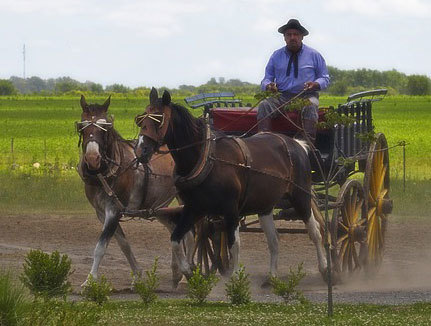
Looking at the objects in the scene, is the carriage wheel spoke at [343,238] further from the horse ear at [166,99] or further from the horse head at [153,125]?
the horse ear at [166,99]

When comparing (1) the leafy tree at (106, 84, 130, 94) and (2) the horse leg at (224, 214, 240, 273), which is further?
(1) the leafy tree at (106, 84, 130, 94)

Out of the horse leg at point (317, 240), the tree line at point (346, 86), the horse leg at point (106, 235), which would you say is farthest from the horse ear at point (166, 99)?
the tree line at point (346, 86)

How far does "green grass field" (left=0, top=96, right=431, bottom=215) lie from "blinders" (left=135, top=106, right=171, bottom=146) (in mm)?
6698

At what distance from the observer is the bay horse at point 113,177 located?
1326cm

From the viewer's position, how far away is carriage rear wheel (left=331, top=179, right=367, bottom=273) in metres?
15.0

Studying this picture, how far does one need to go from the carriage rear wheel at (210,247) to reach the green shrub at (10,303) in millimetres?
5536

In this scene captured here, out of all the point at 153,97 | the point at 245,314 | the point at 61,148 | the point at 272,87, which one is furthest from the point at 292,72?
the point at 61,148

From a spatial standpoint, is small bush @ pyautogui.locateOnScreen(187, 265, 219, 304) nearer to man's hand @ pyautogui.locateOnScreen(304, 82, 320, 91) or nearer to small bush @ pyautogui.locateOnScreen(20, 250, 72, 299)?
small bush @ pyautogui.locateOnScreen(20, 250, 72, 299)

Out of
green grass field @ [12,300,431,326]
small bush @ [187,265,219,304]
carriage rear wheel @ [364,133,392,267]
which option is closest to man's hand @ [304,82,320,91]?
carriage rear wheel @ [364,133,392,267]

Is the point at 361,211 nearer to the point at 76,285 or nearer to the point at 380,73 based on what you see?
the point at 76,285

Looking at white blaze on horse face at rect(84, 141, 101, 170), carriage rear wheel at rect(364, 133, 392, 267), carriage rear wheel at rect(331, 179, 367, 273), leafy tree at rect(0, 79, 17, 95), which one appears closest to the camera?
white blaze on horse face at rect(84, 141, 101, 170)

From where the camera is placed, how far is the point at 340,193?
14938 millimetres

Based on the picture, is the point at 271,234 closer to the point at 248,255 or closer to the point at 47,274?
the point at 47,274

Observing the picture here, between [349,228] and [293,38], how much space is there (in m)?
2.63
